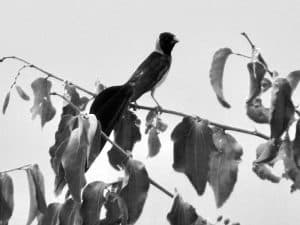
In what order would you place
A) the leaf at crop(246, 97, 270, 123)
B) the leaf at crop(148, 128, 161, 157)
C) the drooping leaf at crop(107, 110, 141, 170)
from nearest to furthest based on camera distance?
the leaf at crop(246, 97, 270, 123) < the drooping leaf at crop(107, 110, 141, 170) < the leaf at crop(148, 128, 161, 157)

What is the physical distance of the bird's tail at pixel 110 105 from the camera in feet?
6.66

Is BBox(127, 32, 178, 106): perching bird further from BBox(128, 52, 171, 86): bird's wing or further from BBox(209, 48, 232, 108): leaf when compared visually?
BBox(209, 48, 232, 108): leaf

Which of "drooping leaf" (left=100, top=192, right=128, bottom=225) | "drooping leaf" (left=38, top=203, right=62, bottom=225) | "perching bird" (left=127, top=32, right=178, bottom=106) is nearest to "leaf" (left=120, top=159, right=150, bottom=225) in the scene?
"drooping leaf" (left=100, top=192, right=128, bottom=225)

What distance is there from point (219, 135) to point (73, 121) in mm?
499

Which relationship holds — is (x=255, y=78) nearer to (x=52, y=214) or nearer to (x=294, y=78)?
(x=294, y=78)

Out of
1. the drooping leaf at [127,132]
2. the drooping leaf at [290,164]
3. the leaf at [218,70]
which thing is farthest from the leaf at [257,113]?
the drooping leaf at [127,132]

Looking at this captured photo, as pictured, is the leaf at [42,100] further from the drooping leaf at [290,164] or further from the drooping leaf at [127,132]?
Answer: the drooping leaf at [290,164]

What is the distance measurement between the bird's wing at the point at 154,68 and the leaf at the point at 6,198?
1.98 meters

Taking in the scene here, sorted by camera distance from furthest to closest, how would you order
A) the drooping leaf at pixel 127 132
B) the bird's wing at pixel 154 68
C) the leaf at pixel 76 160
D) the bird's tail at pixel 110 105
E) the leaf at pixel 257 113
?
the bird's wing at pixel 154 68, the drooping leaf at pixel 127 132, the leaf at pixel 257 113, the bird's tail at pixel 110 105, the leaf at pixel 76 160

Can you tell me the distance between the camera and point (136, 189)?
5.63 ft

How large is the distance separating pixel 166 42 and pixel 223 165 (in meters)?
5.29

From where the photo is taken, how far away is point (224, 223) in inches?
95.4

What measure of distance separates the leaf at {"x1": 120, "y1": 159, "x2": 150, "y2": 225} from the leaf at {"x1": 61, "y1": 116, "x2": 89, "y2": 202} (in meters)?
0.19

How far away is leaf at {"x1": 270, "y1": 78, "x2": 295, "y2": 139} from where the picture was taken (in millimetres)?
1627
